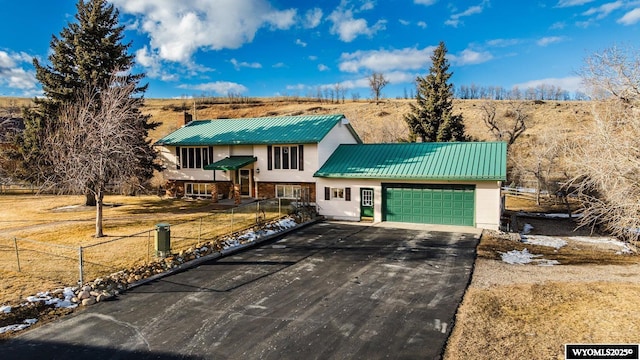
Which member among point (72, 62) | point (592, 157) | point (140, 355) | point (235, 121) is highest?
point (72, 62)

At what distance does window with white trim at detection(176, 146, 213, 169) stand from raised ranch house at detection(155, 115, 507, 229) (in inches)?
3.3

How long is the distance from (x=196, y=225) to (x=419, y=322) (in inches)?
549

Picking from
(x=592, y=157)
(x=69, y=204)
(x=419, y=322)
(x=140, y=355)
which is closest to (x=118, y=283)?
(x=140, y=355)

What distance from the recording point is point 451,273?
550 inches

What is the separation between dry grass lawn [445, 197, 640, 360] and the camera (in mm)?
8531

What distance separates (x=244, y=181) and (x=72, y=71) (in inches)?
549

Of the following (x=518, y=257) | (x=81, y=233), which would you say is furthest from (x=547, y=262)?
(x=81, y=233)

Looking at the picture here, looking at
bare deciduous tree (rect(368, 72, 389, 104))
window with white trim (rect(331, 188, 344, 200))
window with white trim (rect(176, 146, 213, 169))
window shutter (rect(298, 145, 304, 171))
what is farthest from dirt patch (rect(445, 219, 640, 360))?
bare deciduous tree (rect(368, 72, 389, 104))

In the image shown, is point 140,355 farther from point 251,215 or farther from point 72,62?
point 72,62

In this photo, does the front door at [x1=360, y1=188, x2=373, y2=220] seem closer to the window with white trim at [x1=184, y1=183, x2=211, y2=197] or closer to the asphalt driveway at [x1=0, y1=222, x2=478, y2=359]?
the asphalt driveway at [x1=0, y1=222, x2=478, y2=359]

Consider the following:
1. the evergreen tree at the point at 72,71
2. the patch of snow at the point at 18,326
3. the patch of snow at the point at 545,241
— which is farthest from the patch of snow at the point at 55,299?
the patch of snow at the point at 545,241

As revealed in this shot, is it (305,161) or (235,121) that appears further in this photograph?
(235,121)

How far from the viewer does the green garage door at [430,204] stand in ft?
73.2

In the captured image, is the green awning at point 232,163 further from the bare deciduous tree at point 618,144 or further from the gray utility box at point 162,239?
the bare deciduous tree at point 618,144
